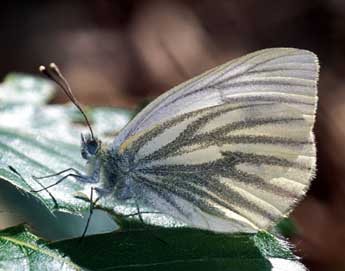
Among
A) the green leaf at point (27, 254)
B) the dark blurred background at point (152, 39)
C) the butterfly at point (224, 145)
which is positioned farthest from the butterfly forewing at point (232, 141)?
the dark blurred background at point (152, 39)

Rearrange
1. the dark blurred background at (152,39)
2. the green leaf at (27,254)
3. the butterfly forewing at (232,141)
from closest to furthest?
1. the green leaf at (27,254)
2. the butterfly forewing at (232,141)
3. the dark blurred background at (152,39)

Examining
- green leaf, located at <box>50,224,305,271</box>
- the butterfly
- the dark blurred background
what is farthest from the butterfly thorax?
the dark blurred background

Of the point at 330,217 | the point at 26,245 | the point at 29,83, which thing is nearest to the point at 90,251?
the point at 26,245

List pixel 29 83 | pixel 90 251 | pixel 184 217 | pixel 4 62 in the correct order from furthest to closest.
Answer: pixel 4 62
pixel 29 83
pixel 184 217
pixel 90 251

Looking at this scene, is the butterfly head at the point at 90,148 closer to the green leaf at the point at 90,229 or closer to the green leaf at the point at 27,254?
the green leaf at the point at 90,229

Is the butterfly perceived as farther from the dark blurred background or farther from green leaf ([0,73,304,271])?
the dark blurred background

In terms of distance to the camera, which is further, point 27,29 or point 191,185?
point 27,29

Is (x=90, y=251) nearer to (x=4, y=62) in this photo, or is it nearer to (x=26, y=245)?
(x=26, y=245)

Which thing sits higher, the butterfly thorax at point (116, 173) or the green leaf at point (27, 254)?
the butterfly thorax at point (116, 173)
